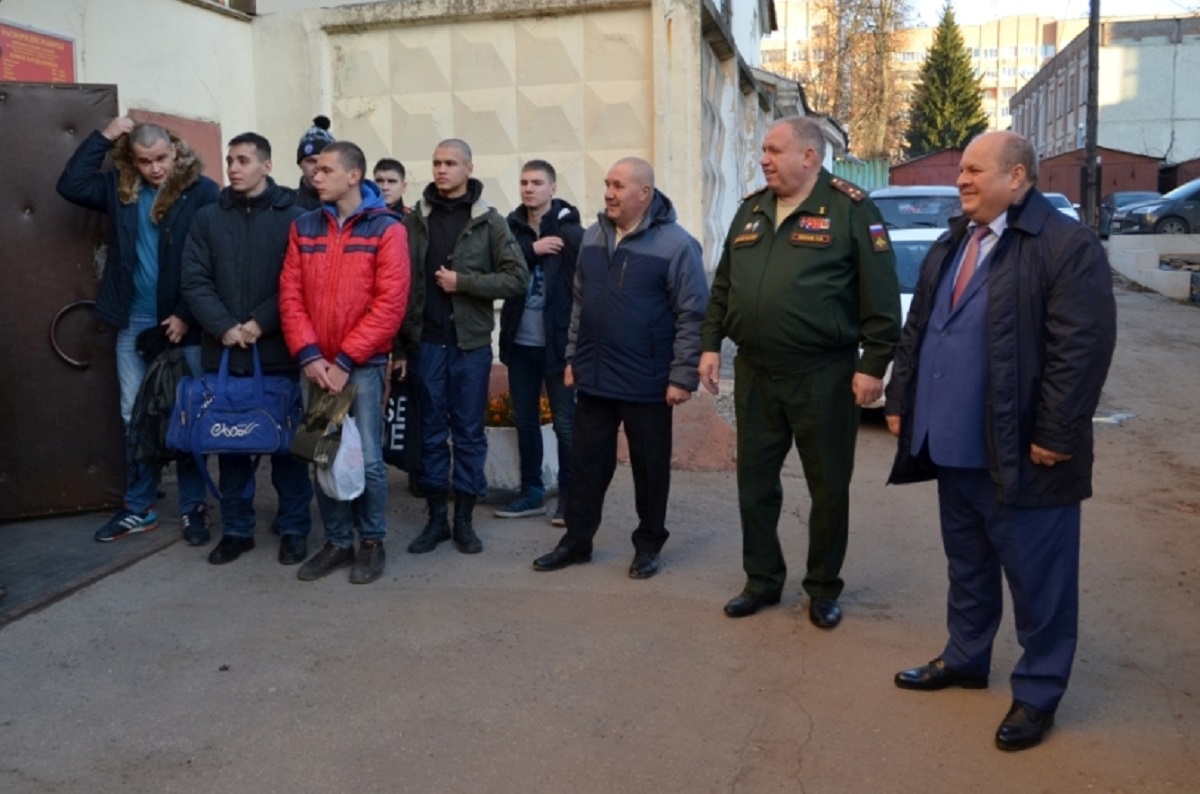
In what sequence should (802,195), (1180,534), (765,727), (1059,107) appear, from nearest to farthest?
(765,727) < (802,195) < (1180,534) < (1059,107)

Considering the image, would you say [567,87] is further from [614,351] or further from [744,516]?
[744,516]

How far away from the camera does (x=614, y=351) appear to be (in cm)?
555

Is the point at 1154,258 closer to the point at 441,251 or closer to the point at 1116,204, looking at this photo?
the point at 1116,204

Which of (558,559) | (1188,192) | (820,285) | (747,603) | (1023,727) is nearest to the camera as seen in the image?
(1023,727)

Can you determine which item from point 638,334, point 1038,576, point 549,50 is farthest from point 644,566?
point 549,50

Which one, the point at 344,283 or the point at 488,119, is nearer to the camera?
the point at 344,283

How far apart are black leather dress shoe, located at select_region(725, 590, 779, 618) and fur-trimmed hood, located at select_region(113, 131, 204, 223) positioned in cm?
329

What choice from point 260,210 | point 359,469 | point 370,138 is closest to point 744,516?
point 359,469

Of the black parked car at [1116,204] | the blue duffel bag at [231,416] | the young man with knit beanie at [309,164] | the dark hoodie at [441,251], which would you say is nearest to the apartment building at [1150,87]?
the black parked car at [1116,204]

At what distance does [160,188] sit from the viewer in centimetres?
596

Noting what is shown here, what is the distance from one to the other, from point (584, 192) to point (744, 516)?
168 inches

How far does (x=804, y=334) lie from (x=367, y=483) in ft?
7.16

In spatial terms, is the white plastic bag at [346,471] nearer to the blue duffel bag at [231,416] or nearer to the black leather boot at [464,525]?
the blue duffel bag at [231,416]

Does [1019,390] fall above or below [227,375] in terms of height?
above
